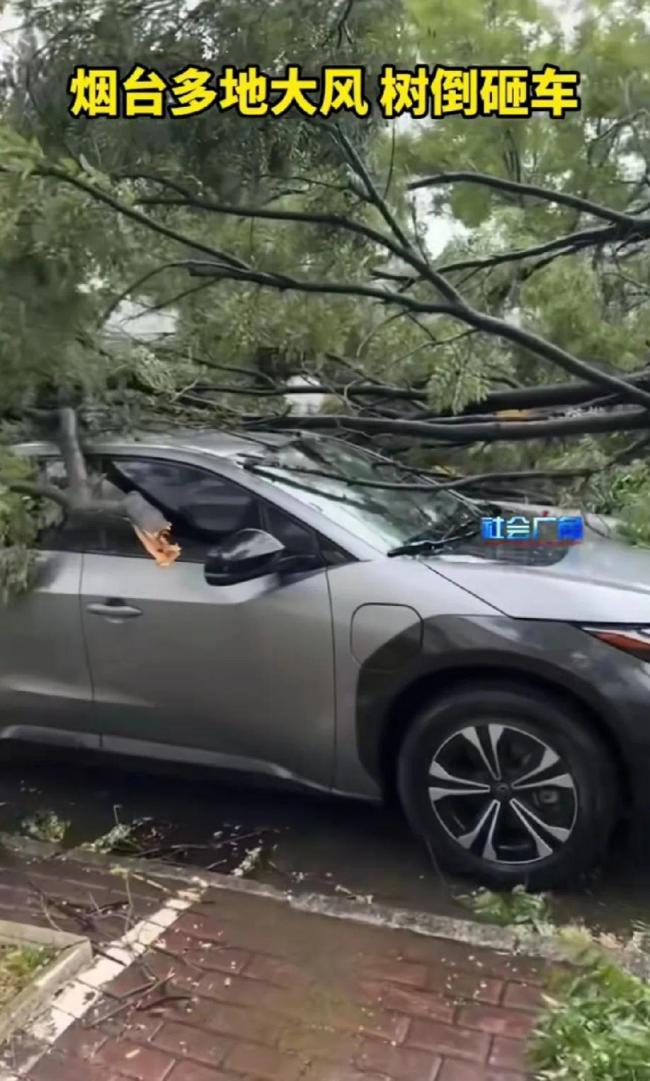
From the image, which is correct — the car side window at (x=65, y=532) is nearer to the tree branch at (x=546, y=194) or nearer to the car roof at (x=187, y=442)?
the car roof at (x=187, y=442)

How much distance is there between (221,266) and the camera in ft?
11.6

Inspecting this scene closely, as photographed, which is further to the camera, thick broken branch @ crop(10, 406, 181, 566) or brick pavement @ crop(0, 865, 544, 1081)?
thick broken branch @ crop(10, 406, 181, 566)

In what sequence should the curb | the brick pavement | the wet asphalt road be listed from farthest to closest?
the wet asphalt road
the curb
the brick pavement

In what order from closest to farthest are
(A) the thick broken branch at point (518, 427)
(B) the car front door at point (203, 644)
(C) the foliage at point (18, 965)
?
1. (C) the foliage at point (18, 965)
2. (B) the car front door at point (203, 644)
3. (A) the thick broken branch at point (518, 427)

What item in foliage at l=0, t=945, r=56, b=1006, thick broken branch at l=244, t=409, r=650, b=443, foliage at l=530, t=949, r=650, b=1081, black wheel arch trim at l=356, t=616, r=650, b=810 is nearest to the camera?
foliage at l=530, t=949, r=650, b=1081

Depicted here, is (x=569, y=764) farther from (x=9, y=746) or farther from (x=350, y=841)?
(x=9, y=746)

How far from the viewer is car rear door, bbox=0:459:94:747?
13.0 ft

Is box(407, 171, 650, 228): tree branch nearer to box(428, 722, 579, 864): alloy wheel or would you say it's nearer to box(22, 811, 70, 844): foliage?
box(428, 722, 579, 864): alloy wheel

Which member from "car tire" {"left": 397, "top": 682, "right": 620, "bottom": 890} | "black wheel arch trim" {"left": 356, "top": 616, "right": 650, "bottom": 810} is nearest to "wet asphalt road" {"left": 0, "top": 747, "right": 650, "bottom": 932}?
"car tire" {"left": 397, "top": 682, "right": 620, "bottom": 890}

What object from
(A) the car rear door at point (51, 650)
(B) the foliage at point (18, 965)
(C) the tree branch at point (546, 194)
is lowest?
(B) the foliage at point (18, 965)

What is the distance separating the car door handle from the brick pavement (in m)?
1.12

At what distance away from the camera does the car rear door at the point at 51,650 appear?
396cm

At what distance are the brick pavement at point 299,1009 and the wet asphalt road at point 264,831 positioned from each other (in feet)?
1.35

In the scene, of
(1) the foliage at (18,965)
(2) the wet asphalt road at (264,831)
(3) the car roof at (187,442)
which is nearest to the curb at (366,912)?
(2) the wet asphalt road at (264,831)
